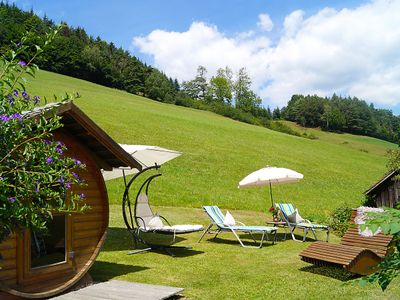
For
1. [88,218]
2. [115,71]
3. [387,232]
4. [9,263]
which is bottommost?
[9,263]

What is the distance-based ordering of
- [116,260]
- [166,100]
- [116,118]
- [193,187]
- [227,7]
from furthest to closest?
[166,100] → [116,118] → [193,187] → [227,7] → [116,260]

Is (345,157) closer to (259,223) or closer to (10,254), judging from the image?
(259,223)

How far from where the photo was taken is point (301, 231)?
13664 millimetres

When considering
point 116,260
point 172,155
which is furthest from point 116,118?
point 116,260

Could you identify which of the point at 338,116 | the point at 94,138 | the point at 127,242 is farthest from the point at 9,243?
the point at 338,116

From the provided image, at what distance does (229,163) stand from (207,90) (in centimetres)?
6588

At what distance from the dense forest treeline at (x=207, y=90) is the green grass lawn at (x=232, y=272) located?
1763 inches

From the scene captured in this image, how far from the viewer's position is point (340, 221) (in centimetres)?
1371

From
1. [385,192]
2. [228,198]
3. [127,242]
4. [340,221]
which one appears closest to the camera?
[127,242]

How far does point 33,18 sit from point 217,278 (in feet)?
17.6

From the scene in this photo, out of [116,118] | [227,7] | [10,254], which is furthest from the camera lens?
[116,118]

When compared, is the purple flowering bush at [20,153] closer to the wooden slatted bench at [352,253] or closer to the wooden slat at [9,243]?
the wooden slat at [9,243]

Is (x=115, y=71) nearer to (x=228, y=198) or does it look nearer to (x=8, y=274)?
(x=228, y=198)

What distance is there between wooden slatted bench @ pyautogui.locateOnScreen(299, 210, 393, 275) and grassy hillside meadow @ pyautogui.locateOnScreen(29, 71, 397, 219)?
7.85m
